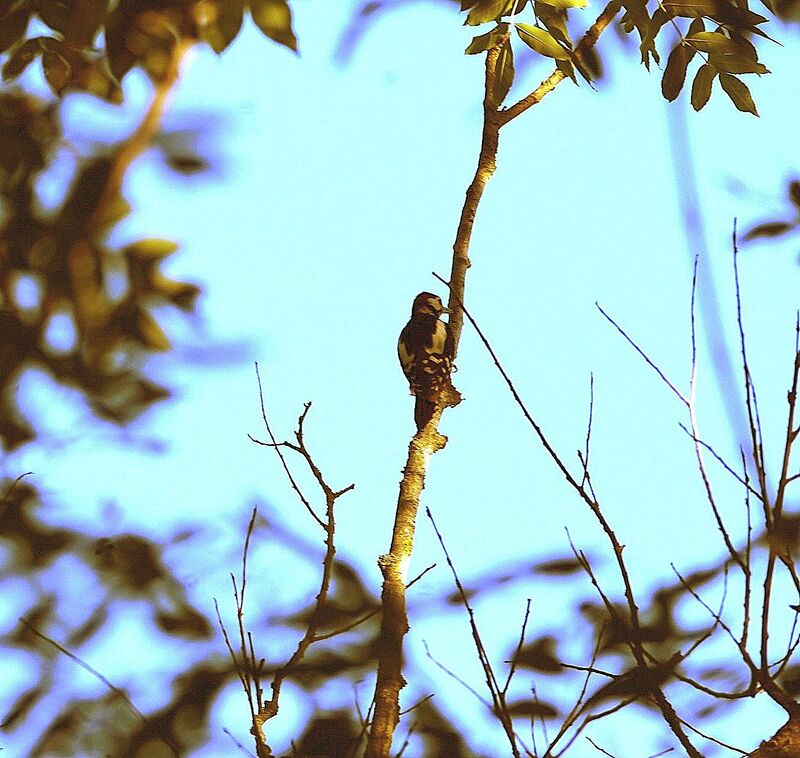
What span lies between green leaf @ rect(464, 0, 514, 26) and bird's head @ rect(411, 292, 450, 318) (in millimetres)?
3191

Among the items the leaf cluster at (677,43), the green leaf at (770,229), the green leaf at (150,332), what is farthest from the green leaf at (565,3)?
the green leaf at (150,332)

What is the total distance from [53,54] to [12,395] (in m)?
0.65

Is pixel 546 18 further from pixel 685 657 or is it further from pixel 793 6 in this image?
pixel 685 657

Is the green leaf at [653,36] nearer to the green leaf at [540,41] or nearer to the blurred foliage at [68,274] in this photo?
the green leaf at [540,41]

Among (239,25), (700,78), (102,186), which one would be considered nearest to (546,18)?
(700,78)

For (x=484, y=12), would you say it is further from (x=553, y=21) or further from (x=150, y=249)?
(x=150, y=249)

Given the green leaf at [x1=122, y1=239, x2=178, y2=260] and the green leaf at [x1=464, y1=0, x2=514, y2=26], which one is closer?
the green leaf at [x1=122, y1=239, x2=178, y2=260]

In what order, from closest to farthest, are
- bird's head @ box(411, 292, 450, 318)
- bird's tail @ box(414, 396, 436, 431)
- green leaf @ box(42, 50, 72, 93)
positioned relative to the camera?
1. green leaf @ box(42, 50, 72, 93)
2. bird's tail @ box(414, 396, 436, 431)
3. bird's head @ box(411, 292, 450, 318)

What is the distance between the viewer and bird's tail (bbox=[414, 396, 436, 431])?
4.07 m

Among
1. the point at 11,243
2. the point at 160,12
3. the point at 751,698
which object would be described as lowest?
the point at 751,698

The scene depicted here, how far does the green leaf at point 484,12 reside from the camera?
238cm

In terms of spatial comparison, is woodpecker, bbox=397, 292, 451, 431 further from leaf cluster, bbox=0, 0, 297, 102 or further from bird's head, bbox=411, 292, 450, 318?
leaf cluster, bbox=0, 0, 297, 102

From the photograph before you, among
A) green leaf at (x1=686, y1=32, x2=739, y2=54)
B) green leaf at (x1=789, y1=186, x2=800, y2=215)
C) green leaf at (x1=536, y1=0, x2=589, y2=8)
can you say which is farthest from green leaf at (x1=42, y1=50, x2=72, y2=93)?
green leaf at (x1=789, y1=186, x2=800, y2=215)

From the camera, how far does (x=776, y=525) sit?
6.29 feet
